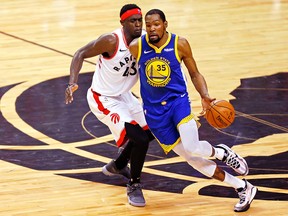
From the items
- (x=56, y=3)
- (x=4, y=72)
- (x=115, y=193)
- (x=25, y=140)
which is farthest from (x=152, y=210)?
(x=56, y=3)

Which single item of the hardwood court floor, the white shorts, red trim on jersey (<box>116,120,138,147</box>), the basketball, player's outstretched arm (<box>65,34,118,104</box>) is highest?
player's outstretched arm (<box>65,34,118,104</box>)

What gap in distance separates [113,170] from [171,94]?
1288 millimetres

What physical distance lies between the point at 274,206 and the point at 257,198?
10.8 inches

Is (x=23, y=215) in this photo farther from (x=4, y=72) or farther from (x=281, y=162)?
(x=4, y=72)

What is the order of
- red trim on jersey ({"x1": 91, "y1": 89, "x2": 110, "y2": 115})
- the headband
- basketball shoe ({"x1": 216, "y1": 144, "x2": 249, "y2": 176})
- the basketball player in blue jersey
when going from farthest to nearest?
red trim on jersey ({"x1": 91, "y1": 89, "x2": 110, "y2": 115}) → the headband → basketball shoe ({"x1": 216, "y1": 144, "x2": 249, "y2": 176}) → the basketball player in blue jersey

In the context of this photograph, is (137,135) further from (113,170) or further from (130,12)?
(130,12)

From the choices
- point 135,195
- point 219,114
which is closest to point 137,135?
point 135,195

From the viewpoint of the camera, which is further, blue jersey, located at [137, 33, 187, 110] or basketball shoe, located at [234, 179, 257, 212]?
basketball shoe, located at [234, 179, 257, 212]

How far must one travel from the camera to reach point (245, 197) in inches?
322

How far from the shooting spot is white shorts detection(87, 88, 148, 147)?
8578mm

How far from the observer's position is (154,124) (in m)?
8.17

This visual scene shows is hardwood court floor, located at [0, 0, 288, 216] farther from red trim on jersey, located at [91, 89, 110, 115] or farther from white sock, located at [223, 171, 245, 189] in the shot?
red trim on jersey, located at [91, 89, 110, 115]

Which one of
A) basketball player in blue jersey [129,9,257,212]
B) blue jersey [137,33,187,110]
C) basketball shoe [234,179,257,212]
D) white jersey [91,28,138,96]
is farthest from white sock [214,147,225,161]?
white jersey [91,28,138,96]

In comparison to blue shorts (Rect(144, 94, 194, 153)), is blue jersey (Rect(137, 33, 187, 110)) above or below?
above
